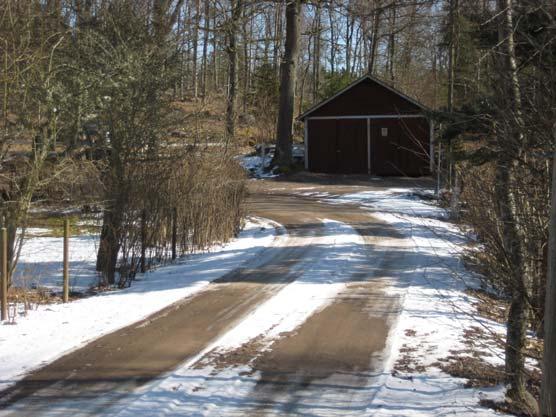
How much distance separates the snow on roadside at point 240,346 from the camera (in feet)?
19.4

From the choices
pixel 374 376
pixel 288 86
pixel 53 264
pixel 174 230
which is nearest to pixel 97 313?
pixel 374 376

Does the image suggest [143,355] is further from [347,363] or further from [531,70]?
[531,70]

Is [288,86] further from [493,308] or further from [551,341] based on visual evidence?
[551,341]

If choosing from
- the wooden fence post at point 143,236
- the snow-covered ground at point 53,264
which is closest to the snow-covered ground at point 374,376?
the wooden fence post at point 143,236

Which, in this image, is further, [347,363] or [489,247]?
[347,363]

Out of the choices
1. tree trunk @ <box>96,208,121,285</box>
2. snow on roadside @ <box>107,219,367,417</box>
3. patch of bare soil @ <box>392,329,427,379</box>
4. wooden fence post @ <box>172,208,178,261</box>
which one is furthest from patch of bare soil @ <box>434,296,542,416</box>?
wooden fence post @ <box>172,208,178,261</box>

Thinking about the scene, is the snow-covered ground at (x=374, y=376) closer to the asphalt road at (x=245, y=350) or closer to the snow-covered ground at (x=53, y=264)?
the asphalt road at (x=245, y=350)

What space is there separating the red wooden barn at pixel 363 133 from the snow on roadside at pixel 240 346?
21603 mm

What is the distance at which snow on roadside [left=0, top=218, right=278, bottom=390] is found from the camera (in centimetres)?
748

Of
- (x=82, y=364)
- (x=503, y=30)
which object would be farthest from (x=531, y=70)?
(x=82, y=364)

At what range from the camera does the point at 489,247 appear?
247 inches

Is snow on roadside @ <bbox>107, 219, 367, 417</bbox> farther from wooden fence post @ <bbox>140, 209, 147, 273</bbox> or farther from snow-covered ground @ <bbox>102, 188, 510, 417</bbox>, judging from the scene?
wooden fence post @ <bbox>140, 209, 147, 273</bbox>

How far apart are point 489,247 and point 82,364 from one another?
4.01 metres

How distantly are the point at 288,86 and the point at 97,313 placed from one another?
1031 inches
